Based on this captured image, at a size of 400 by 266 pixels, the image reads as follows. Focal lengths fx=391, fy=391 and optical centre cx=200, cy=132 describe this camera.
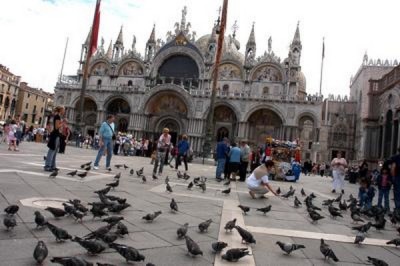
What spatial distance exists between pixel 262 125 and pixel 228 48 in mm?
12151

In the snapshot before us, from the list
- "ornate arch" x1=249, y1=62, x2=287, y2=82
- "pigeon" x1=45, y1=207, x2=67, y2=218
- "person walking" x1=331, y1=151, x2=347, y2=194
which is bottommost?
"pigeon" x1=45, y1=207, x2=67, y2=218

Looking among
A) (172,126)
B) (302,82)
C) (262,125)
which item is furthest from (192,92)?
(302,82)

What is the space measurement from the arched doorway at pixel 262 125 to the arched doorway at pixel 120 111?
1405 centimetres

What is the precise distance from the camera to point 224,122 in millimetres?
41000

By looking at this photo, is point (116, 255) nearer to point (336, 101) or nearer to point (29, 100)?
point (336, 101)

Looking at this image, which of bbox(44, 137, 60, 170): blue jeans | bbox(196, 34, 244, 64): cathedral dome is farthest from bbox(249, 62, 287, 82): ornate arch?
bbox(44, 137, 60, 170): blue jeans

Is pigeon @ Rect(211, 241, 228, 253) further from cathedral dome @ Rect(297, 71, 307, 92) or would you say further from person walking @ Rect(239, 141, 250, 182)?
cathedral dome @ Rect(297, 71, 307, 92)

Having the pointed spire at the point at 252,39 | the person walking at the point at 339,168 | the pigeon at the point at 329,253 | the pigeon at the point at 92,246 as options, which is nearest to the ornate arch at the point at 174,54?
the pointed spire at the point at 252,39

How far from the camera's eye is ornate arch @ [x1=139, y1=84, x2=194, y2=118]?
40344 millimetres

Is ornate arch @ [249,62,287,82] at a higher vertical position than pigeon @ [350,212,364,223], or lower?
higher

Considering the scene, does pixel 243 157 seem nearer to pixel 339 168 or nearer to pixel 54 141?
pixel 339 168

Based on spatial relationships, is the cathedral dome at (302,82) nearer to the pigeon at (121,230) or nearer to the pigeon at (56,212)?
the pigeon at (56,212)

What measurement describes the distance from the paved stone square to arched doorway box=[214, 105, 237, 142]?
3160cm

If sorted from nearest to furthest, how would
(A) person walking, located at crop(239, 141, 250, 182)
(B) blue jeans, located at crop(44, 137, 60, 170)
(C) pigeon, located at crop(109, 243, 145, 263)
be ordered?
(C) pigeon, located at crop(109, 243, 145, 263) < (B) blue jeans, located at crop(44, 137, 60, 170) < (A) person walking, located at crop(239, 141, 250, 182)
